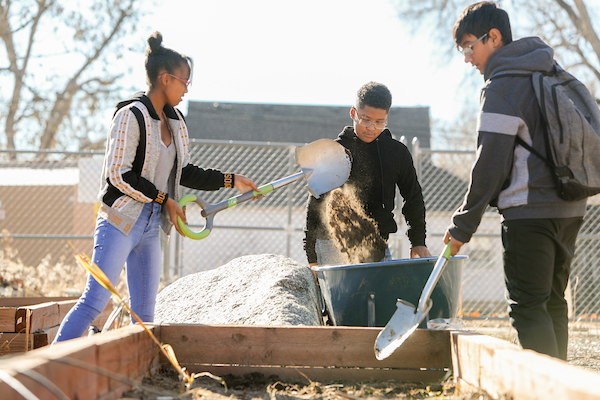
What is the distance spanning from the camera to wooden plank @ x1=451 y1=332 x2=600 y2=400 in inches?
42.7

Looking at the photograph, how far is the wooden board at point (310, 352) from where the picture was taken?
200cm

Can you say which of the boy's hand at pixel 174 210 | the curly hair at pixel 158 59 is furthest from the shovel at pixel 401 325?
the curly hair at pixel 158 59

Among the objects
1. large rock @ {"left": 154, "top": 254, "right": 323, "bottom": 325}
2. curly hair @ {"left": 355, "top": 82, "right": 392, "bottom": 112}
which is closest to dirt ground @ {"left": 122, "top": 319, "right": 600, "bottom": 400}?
large rock @ {"left": 154, "top": 254, "right": 323, "bottom": 325}

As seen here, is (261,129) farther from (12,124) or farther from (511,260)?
(511,260)

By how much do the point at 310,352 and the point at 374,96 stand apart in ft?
5.39

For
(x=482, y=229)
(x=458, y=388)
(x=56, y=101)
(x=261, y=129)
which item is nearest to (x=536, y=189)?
(x=458, y=388)

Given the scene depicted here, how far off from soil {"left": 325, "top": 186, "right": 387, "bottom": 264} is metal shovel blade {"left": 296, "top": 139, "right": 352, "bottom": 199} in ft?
0.66

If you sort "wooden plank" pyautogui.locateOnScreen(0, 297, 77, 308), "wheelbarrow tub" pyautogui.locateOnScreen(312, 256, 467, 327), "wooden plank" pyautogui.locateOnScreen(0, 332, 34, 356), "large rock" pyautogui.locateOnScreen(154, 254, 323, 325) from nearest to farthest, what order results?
"wheelbarrow tub" pyautogui.locateOnScreen(312, 256, 467, 327)
"wooden plank" pyautogui.locateOnScreen(0, 332, 34, 356)
"large rock" pyautogui.locateOnScreen(154, 254, 323, 325)
"wooden plank" pyautogui.locateOnScreen(0, 297, 77, 308)

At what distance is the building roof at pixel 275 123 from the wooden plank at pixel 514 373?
17.1 m

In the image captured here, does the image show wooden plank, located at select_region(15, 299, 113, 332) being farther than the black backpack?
Yes

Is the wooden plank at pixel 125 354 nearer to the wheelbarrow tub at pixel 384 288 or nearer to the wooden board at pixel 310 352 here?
the wooden board at pixel 310 352

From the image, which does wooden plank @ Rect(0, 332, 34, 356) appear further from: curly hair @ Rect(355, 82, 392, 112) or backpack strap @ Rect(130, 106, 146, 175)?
curly hair @ Rect(355, 82, 392, 112)

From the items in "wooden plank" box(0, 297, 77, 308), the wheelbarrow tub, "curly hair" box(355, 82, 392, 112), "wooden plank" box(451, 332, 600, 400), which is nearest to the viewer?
"wooden plank" box(451, 332, 600, 400)

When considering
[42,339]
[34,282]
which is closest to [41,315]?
[42,339]
